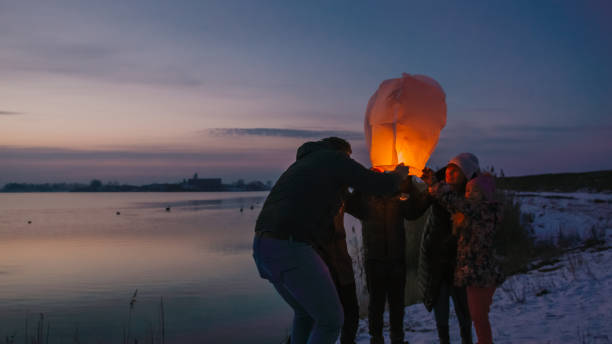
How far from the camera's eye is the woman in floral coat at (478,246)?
3658mm

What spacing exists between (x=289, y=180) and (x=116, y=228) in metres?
31.0

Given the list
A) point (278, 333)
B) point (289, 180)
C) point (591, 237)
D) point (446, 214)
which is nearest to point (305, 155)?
point (289, 180)

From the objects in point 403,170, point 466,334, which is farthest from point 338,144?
point 466,334

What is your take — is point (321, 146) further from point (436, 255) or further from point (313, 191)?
point (436, 255)

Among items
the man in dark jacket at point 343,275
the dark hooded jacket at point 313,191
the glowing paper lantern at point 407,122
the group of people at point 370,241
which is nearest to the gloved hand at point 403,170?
the group of people at point 370,241

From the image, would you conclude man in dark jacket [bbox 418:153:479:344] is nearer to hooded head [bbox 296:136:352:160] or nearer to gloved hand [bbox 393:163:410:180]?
gloved hand [bbox 393:163:410:180]

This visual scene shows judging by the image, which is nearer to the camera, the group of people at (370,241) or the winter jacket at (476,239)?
the group of people at (370,241)

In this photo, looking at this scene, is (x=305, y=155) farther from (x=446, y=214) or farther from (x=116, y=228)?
(x=116, y=228)

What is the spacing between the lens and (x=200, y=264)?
1622 centimetres

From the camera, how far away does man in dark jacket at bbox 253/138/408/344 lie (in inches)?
108

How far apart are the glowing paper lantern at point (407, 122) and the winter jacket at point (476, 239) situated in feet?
1.21

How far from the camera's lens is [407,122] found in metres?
3.75

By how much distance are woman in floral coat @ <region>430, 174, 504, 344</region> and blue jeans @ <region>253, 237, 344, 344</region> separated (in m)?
1.42

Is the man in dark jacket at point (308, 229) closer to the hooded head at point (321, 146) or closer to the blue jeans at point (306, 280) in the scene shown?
the blue jeans at point (306, 280)
